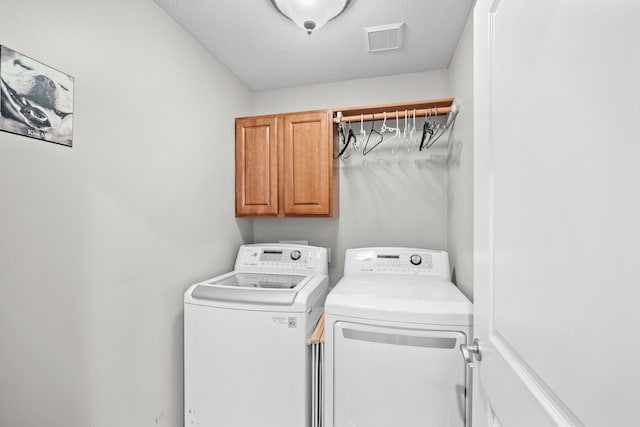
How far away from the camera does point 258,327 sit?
1.44 m

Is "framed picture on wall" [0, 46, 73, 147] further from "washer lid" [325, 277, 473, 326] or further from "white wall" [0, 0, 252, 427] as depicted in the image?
"washer lid" [325, 277, 473, 326]

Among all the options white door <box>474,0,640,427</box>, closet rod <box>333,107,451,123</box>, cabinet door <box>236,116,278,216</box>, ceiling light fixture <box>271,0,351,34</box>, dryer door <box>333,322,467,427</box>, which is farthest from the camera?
cabinet door <box>236,116,278,216</box>

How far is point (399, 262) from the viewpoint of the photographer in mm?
1897

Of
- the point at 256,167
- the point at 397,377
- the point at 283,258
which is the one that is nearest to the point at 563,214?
the point at 397,377

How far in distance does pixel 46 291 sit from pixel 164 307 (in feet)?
1.91

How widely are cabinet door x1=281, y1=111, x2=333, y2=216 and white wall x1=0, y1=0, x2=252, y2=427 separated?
55cm

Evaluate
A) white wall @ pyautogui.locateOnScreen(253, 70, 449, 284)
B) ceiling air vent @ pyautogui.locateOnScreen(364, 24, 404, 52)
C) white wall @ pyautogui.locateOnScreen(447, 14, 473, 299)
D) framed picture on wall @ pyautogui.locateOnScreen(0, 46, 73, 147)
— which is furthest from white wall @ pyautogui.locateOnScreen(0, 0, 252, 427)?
white wall @ pyautogui.locateOnScreen(447, 14, 473, 299)

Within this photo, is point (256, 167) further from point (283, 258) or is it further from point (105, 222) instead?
point (105, 222)

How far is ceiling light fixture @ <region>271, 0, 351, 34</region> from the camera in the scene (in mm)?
1294

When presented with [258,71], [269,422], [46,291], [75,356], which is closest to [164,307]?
[75,356]

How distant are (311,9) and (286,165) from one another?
3.17 feet

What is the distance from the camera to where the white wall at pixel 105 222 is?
36.7 inches

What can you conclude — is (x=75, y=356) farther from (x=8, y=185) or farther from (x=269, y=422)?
(x=269, y=422)

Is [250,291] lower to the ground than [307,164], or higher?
lower
